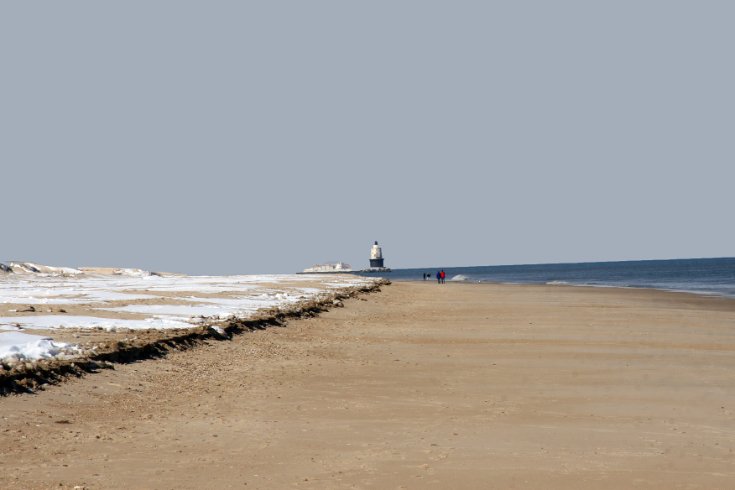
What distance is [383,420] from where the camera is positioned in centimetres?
1030

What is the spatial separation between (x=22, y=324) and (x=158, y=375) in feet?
21.3

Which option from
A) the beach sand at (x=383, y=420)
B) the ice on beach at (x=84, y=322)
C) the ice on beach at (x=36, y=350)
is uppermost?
the ice on beach at (x=84, y=322)

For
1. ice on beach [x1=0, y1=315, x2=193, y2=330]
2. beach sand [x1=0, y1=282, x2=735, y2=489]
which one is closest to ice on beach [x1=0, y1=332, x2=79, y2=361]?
beach sand [x1=0, y1=282, x2=735, y2=489]

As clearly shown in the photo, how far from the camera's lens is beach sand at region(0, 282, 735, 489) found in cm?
761

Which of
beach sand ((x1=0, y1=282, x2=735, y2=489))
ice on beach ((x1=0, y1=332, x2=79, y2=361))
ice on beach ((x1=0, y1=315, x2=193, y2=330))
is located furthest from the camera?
ice on beach ((x1=0, y1=315, x2=193, y2=330))

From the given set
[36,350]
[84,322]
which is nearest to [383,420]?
[36,350]

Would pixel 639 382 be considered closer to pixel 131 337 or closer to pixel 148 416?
pixel 148 416

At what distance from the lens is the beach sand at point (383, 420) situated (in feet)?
25.0

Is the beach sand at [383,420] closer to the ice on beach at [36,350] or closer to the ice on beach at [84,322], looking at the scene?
the ice on beach at [36,350]

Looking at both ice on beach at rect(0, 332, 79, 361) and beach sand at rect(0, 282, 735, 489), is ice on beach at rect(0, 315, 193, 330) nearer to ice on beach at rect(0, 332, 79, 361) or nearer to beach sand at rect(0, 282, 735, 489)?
beach sand at rect(0, 282, 735, 489)

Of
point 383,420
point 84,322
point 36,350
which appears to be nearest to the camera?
point 383,420

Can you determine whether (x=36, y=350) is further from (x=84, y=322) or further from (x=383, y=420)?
(x=84, y=322)

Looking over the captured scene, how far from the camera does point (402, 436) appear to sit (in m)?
9.31

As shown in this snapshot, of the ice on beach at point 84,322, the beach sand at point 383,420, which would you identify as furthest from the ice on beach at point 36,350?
the ice on beach at point 84,322
